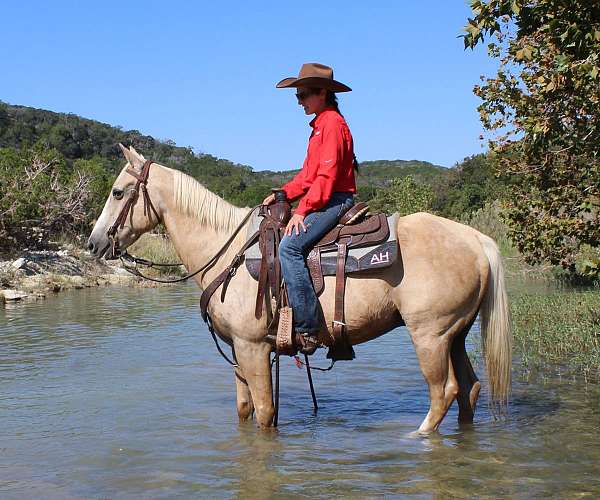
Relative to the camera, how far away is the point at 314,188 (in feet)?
18.0

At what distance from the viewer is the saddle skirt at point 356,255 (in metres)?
5.51

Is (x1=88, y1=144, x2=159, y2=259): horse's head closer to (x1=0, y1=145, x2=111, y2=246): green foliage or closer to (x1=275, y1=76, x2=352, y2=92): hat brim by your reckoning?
(x1=275, y1=76, x2=352, y2=92): hat brim

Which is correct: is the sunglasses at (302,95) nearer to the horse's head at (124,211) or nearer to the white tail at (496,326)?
the horse's head at (124,211)

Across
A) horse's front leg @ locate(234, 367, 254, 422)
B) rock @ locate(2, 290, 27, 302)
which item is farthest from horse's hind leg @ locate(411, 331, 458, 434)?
rock @ locate(2, 290, 27, 302)

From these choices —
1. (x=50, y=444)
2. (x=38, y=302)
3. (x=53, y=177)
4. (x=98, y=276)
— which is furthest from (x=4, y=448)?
(x=53, y=177)

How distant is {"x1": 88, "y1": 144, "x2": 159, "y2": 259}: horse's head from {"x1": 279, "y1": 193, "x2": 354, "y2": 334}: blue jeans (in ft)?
4.28

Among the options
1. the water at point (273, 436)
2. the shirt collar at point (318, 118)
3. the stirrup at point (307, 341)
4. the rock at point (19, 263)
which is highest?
the shirt collar at point (318, 118)

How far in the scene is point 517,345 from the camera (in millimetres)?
10086

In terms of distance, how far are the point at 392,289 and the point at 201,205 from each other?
1.72m

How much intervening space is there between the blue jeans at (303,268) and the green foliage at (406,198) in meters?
35.7

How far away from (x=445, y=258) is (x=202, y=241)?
1.99 metres

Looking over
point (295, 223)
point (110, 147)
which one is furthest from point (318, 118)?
point (110, 147)

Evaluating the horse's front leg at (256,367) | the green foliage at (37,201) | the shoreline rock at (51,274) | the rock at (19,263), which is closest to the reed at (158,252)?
the shoreline rock at (51,274)

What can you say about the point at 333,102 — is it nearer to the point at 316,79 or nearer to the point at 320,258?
the point at 316,79
